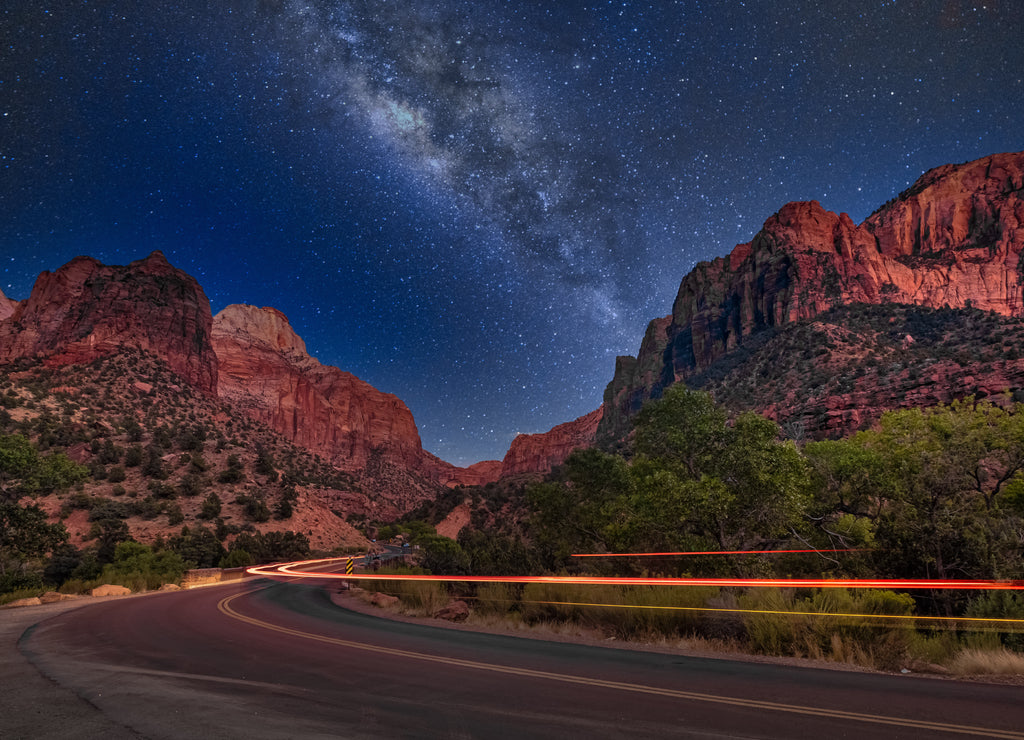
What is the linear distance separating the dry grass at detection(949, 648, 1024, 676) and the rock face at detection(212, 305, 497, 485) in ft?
441

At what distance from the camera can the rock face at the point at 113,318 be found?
75562 millimetres

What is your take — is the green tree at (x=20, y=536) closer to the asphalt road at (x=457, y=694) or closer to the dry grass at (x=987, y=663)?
the asphalt road at (x=457, y=694)

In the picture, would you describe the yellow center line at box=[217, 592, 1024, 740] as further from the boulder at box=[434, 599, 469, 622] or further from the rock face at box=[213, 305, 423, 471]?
the rock face at box=[213, 305, 423, 471]

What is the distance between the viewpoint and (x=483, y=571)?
24438 mm

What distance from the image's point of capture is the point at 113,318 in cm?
7862

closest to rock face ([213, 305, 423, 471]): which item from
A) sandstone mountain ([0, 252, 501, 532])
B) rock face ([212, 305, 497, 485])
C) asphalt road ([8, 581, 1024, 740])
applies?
rock face ([212, 305, 497, 485])

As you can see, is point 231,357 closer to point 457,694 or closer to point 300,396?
point 300,396

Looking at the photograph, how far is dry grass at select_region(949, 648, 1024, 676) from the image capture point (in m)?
7.52

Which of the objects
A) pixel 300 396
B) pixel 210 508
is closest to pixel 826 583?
pixel 210 508

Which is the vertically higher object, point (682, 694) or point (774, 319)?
point (774, 319)

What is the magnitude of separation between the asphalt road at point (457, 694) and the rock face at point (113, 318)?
8077 cm

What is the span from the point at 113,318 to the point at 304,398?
73691 millimetres

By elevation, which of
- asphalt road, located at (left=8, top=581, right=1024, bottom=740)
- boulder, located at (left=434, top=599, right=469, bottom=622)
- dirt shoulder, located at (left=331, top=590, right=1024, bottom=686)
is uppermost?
asphalt road, located at (left=8, top=581, right=1024, bottom=740)

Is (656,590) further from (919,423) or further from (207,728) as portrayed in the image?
(919,423)
